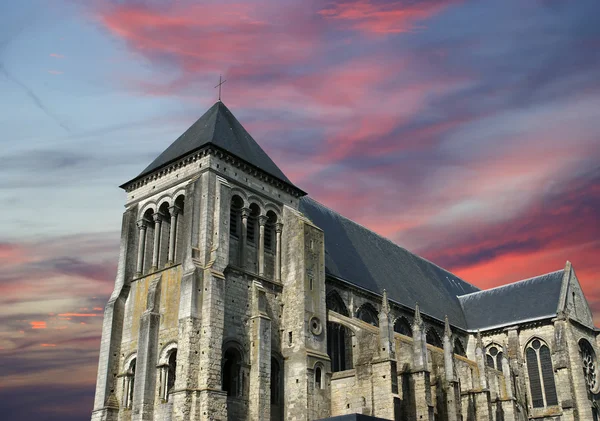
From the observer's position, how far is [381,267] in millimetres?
39562

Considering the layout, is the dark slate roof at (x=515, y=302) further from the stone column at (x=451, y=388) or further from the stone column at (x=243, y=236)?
the stone column at (x=243, y=236)

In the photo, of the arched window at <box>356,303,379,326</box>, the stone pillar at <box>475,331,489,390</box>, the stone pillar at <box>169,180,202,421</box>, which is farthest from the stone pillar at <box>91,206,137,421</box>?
the stone pillar at <box>475,331,489,390</box>

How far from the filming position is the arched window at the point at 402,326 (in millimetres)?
36800

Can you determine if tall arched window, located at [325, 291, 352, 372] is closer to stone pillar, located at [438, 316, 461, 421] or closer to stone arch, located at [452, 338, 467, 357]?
stone pillar, located at [438, 316, 461, 421]

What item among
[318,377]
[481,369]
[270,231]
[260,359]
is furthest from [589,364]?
[260,359]

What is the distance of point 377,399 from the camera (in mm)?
26828

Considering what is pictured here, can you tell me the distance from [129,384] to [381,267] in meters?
17.2

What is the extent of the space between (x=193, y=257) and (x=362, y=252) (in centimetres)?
1479

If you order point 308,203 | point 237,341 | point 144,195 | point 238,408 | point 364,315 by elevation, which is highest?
point 308,203

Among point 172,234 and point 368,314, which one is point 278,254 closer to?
point 172,234

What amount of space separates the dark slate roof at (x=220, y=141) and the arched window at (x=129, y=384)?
823 cm

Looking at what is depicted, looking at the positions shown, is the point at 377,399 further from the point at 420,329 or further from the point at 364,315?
the point at 364,315

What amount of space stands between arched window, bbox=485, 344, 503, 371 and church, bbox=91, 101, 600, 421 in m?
6.64

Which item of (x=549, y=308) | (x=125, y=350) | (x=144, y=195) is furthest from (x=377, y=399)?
(x=549, y=308)
